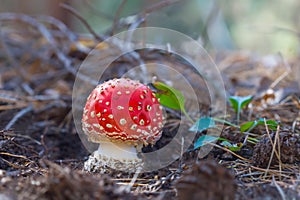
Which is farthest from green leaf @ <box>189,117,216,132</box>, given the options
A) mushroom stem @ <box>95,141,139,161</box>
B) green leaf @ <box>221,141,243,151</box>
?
mushroom stem @ <box>95,141,139,161</box>

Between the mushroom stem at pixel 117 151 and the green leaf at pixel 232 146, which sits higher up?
the green leaf at pixel 232 146

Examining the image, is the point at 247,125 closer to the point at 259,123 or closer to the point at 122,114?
the point at 259,123

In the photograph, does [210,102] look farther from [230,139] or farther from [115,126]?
[115,126]

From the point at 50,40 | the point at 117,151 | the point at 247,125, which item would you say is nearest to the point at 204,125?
the point at 247,125

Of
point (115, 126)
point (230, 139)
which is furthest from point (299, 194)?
point (115, 126)

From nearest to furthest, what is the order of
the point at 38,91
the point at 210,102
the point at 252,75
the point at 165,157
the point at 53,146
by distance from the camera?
the point at 165,157 < the point at 53,146 < the point at 210,102 < the point at 38,91 < the point at 252,75

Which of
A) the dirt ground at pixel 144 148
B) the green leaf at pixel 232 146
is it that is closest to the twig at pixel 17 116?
the dirt ground at pixel 144 148

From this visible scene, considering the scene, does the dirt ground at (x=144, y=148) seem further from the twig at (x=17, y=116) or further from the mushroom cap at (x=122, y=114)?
the mushroom cap at (x=122, y=114)
